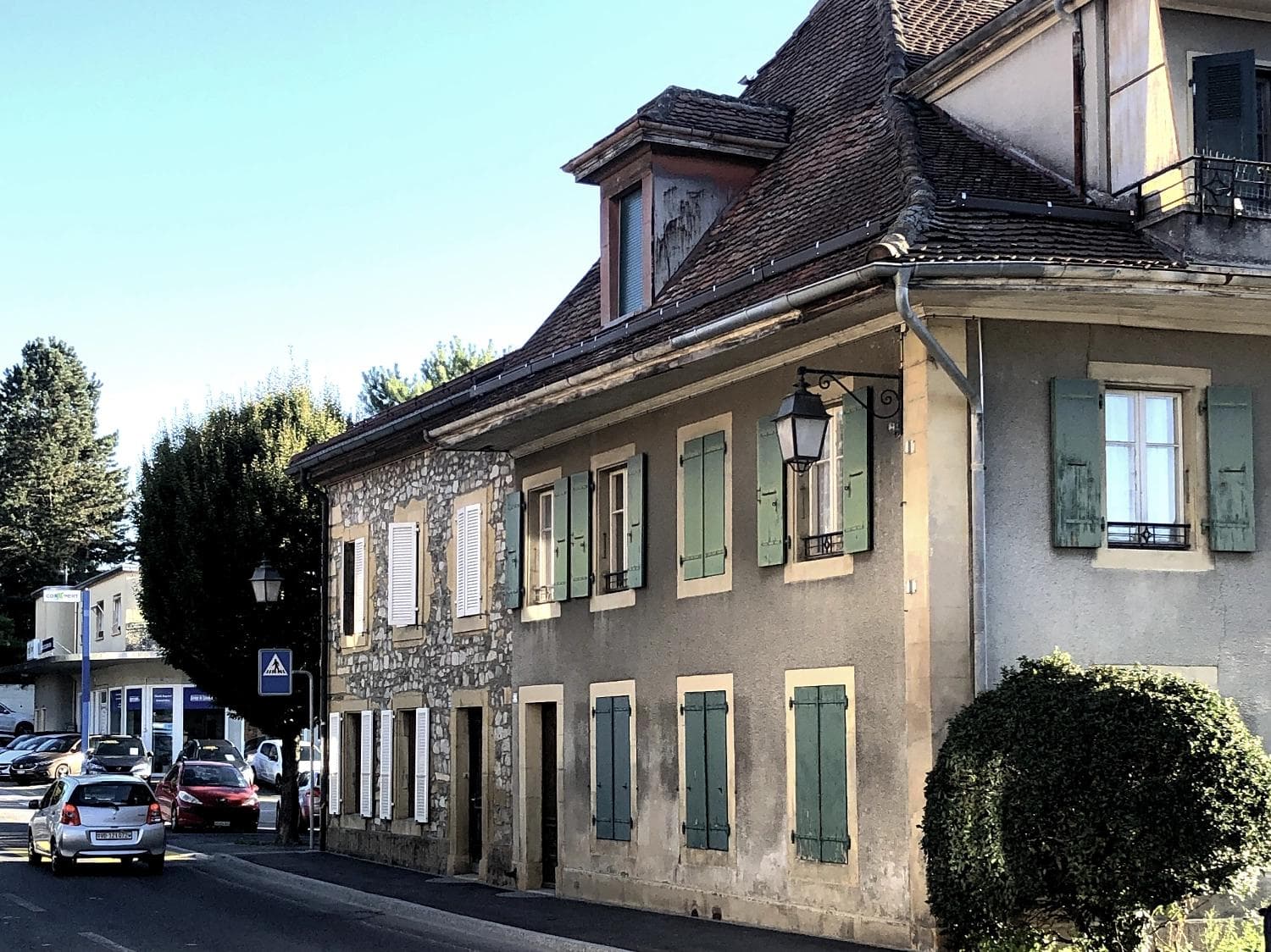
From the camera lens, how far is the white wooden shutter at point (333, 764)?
94.2 ft

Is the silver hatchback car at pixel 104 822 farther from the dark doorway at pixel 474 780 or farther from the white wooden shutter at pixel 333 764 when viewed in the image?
the dark doorway at pixel 474 780

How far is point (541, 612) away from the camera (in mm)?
21500

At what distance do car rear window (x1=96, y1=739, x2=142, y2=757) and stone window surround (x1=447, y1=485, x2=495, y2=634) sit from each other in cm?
2767

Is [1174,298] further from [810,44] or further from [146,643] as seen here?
[146,643]

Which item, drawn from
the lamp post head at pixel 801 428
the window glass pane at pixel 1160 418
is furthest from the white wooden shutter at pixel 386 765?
the window glass pane at pixel 1160 418

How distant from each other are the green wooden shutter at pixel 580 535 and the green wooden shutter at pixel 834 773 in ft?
16.6

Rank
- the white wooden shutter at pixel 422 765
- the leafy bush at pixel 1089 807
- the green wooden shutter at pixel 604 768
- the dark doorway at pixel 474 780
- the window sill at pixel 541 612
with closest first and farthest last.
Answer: the leafy bush at pixel 1089 807
the green wooden shutter at pixel 604 768
the window sill at pixel 541 612
the dark doorway at pixel 474 780
the white wooden shutter at pixel 422 765

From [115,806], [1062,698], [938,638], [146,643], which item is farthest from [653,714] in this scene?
[146,643]

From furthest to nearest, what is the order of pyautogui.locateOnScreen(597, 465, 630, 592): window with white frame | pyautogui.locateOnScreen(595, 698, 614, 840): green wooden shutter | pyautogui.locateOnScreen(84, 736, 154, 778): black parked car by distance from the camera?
pyautogui.locateOnScreen(84, 736, 154, 778): black parked car < pyautogui.locateOnScreen(597, 465, 630, 592): window with white frame < pyautogui.locateOnScreen(595, 698, 614, 840): green wooden shutter

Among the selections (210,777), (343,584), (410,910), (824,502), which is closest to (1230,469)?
(824,502)

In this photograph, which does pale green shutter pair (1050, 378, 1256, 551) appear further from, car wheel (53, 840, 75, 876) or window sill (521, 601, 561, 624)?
car wheel (53, 840, 75, 876)

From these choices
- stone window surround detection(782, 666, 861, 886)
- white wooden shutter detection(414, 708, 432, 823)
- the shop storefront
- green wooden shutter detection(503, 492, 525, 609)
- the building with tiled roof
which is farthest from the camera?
the shop storefront

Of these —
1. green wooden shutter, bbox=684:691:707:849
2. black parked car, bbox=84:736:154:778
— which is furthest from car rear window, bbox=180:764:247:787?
green wooden shutter, bbox=684:691:707:849

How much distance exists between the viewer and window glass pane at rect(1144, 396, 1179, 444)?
14781mm
